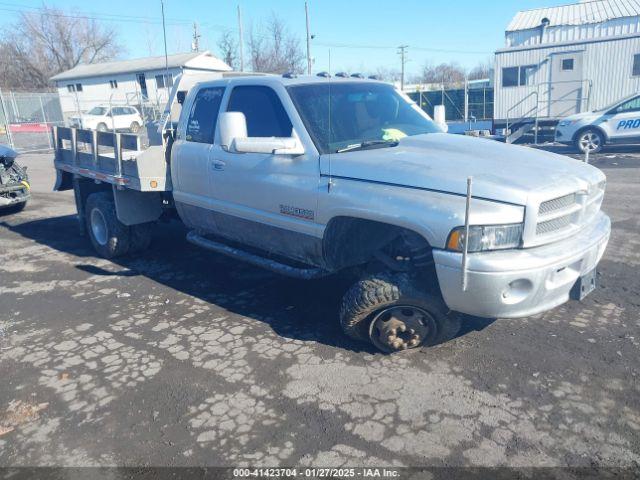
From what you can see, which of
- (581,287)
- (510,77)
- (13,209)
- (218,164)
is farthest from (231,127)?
(510,77)

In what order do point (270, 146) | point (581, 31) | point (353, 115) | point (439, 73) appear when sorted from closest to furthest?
point (270, 146) → point (353, 115) → point (581, 31) → point (439, 73)

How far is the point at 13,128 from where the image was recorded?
28.4 meters

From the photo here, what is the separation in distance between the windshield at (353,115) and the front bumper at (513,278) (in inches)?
→ 53.4

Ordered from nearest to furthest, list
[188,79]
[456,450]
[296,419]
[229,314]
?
[456,450] < [296,419] < [229,314] < [188,79]

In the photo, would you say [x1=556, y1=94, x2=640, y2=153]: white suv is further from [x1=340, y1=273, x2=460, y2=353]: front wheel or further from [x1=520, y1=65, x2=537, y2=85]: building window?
[x1=340, y1=273, x2=460, y2=353]: front wheel

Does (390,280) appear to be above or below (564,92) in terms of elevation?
below

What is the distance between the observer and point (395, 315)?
152 inches

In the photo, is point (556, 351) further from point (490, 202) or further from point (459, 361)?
point (490, 202)

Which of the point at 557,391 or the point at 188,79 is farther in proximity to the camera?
the point at 188,79

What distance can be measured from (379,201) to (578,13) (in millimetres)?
32251

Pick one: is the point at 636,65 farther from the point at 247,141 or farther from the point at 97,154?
the point at 247,141

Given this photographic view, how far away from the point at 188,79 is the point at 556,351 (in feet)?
19.0

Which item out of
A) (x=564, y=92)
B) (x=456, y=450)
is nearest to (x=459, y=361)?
(x=456, y=450)

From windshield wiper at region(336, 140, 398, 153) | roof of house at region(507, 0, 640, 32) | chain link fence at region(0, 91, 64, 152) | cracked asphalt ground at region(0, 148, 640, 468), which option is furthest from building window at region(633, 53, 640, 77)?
chain link fence at region(0, 91, 64, 152)
